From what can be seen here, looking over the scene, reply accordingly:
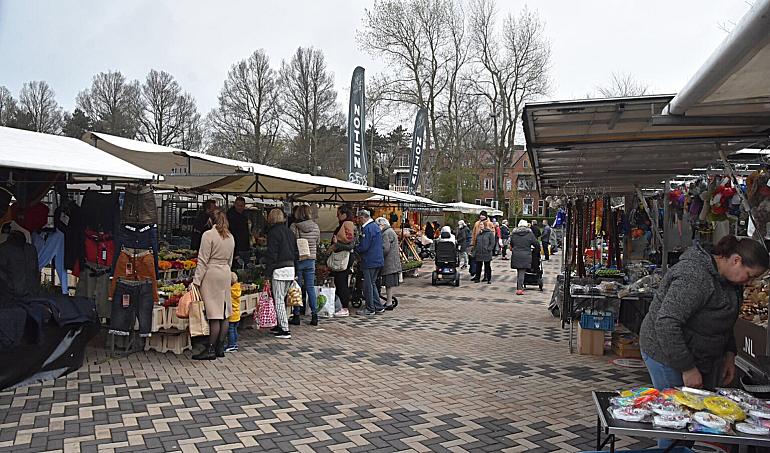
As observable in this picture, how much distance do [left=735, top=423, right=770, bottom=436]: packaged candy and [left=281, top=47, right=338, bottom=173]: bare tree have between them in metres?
38.8

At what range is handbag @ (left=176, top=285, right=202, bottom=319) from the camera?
6.66 metres

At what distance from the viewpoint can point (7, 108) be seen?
36.7 metres

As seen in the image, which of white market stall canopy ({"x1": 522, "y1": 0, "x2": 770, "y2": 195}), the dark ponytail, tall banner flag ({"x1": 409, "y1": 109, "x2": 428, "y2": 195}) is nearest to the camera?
white market stall canopy ({"x1": 522, "y1": 0, "x2": 770, "y2": 195})

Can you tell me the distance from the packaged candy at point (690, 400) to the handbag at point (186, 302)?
5.05m

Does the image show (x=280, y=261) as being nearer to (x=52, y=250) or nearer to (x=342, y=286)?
(x=342, y=286)

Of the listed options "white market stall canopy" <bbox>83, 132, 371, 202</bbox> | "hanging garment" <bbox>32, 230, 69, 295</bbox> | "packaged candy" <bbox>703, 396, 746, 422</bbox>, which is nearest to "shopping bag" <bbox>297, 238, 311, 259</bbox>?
"white market stall canopy" <bbox>83, 132, 371, 202</bbox>

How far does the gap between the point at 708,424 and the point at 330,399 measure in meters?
3.52

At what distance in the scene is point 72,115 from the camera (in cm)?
4022

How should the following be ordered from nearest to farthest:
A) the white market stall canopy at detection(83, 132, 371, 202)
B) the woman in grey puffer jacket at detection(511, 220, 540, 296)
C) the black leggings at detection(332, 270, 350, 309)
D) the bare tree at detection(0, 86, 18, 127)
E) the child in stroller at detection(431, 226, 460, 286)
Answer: the white market stall canopy at detection(83, 132, 371, 202), the black leggings at detection(332, 270, 350, 309), the woman in grey puffer jacket at detection(511, 220, 540, 296), the child in stroller at detection(431, 226, 460, 286), the bare tree at detection(0, 86, 18, 127)

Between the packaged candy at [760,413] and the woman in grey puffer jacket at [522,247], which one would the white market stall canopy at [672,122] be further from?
the woman in grey puffer jacket at [522,247]

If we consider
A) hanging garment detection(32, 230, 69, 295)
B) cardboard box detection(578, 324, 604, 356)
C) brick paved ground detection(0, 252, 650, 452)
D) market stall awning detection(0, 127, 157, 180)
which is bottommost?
brick paved ground detection(0, 252, 650, 452)

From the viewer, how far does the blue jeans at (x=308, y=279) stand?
906 centimetres

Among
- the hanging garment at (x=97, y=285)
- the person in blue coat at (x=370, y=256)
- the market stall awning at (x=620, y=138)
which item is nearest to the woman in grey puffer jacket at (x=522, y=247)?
the person in blue coat at (x=370, y=256)

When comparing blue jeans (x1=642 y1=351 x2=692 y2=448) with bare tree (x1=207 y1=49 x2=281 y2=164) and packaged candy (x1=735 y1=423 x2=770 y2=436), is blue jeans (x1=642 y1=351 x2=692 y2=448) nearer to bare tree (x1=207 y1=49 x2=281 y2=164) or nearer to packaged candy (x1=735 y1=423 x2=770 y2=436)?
packaged candy (x1=735 y1=423 x2=770 y2=436)
